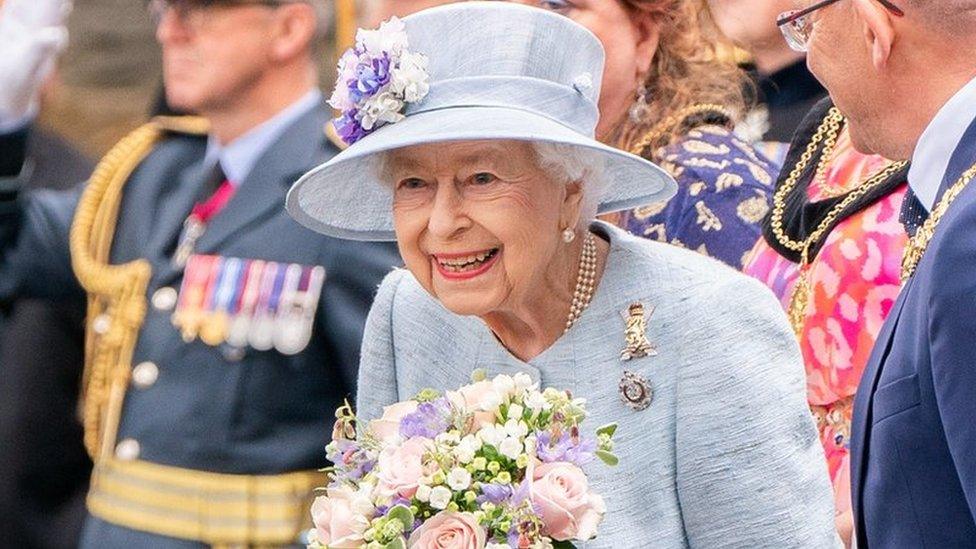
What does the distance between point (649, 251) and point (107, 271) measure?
2368 millimetres

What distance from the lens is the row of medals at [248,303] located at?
4926 millimetres

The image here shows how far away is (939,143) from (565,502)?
0.71 meters

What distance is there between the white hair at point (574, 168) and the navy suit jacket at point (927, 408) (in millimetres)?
604

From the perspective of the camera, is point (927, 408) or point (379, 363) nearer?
point (927, 408)

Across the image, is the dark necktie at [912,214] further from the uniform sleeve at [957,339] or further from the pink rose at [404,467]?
the pink rose at [404,467]

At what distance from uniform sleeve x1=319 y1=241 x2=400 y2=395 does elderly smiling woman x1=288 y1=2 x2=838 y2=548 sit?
150 cm

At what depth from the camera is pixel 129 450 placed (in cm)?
505

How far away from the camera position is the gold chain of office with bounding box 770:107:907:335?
3674 millimetres

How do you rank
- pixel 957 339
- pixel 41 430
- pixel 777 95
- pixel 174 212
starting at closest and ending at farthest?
pixel 957 339, pixel 777 95, pixel 174 212, pixel 41 430

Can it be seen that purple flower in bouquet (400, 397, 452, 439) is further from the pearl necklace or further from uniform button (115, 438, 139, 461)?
uniform button (115, 438, 139, 461)

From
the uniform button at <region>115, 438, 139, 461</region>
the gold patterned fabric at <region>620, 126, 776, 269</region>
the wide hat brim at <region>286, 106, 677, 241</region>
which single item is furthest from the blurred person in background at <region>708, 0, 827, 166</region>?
the uniform button at <region>115, 438, 139, 461</region>

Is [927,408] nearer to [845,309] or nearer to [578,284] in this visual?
[578,284]

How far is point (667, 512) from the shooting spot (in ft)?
10.2

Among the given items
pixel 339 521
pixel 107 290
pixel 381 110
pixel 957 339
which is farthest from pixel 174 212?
pixel 957 339
